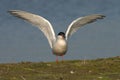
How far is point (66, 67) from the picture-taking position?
25.1 m

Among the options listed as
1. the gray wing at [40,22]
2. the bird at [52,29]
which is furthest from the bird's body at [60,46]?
the gray wing at [40,22]

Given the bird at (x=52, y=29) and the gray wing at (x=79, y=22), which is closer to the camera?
the bird at (x=52, y=29)

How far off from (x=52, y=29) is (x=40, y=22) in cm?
96

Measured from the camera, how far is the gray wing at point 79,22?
98.6 feet

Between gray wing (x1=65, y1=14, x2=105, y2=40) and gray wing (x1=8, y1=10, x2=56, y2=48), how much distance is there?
1.17 metres

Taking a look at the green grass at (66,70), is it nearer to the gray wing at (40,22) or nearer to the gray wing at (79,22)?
the gray wing at (79,22)

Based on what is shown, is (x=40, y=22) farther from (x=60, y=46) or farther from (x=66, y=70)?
(x=66, y=70)

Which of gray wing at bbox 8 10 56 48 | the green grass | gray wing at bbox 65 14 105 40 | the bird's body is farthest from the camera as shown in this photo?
gray wing at bbox 65 14 105 40

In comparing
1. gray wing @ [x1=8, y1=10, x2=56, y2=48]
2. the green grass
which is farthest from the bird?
the green grass

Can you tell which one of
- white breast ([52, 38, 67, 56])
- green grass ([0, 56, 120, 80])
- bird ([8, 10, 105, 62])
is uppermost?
bird ([8, 10, 105, 62])

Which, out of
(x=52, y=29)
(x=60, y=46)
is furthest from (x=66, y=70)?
(x=52, y=29)

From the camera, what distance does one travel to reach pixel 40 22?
3039 centimetres

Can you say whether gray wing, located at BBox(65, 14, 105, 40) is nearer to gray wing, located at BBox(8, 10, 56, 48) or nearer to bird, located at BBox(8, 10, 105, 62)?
bird, located at BBox(8, 10, 105, 62)

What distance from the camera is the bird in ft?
95.6
